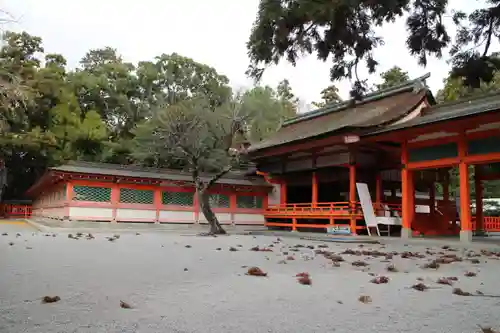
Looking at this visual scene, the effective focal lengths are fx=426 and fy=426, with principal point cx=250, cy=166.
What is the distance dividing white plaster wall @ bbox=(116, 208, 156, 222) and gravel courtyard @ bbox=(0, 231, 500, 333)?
1278 cm

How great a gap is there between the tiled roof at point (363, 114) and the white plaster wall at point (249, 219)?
349 centimetres

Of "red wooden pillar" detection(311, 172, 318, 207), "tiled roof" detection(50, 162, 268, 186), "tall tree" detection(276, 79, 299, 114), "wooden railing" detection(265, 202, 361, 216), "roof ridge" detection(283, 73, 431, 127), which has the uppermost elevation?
"tall tree" detection(276, 79, 299, 114)

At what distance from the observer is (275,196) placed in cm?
2303

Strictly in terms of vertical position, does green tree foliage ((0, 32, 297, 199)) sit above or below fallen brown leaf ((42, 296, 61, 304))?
above

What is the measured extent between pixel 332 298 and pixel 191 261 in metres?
3.39

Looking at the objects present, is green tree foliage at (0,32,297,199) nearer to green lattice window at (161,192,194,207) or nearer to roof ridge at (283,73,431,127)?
roof ridge at (283,73,431,127)

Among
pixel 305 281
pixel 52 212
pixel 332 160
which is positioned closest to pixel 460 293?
pixel 305 281

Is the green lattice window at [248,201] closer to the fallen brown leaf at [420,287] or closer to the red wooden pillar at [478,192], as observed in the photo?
the red wooden pillar at [478,192]

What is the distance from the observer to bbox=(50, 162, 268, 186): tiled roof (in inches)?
750

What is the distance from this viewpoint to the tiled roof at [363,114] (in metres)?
17.0

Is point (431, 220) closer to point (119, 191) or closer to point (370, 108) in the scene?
point (370, 108)

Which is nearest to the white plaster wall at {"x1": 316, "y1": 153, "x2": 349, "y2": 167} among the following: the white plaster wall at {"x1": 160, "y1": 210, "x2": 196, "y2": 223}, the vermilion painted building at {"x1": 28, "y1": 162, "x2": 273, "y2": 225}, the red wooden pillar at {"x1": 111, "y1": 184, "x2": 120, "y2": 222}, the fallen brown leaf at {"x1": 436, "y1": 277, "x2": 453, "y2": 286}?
the vermilion painted building at {"x1": 28, "y1": 162, "x2": 273, "y2": 225}

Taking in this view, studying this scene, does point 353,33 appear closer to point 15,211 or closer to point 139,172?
point 139,172

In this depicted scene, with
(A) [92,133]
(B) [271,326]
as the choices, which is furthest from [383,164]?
(A) [92,133]
